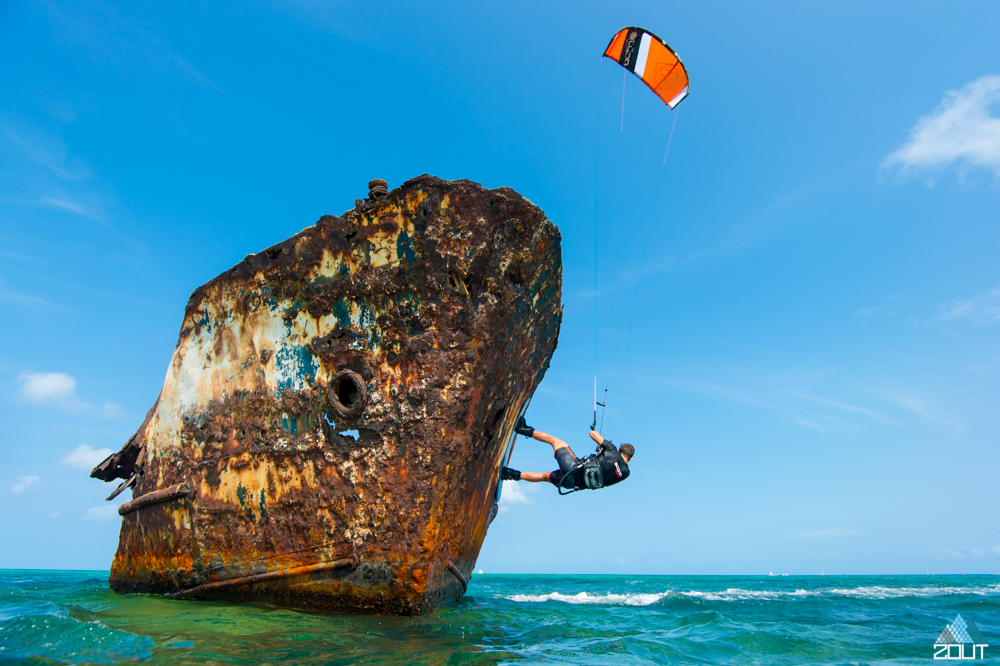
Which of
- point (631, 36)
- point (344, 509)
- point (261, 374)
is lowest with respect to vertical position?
point (344, 509)

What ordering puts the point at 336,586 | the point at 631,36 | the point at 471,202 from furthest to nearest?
the point at 631,36, the point at 471,202, the point at 336,586

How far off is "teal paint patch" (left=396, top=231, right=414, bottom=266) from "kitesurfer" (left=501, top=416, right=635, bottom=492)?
2.56 m

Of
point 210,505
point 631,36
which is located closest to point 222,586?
point 210,505

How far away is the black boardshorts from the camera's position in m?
5.80

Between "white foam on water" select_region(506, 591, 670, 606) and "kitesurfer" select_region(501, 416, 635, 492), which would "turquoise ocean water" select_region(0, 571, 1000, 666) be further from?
"white foam on water" select_region(506, 591, 670, 606)

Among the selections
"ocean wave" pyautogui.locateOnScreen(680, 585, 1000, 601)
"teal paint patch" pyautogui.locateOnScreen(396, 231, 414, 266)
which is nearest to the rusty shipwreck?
"teal paint patch" pyautogui.locateOnScreen(396, 231, 414, 266)

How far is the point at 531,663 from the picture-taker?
11.5 ft

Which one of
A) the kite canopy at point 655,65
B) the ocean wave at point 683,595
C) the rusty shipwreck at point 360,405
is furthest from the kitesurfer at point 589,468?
the ocean wave at point 683,595

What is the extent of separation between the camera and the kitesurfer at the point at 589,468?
18.9 ft

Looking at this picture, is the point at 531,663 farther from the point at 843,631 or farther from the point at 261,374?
the point at 843,631

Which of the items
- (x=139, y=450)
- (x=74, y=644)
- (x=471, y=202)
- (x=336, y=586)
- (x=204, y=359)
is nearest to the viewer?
(x=74, y=644)

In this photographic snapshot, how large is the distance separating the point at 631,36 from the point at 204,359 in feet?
20.1

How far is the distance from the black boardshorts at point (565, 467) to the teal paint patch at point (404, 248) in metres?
2.77

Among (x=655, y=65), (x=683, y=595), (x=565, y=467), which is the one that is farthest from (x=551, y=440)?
(x=683, y=595)
